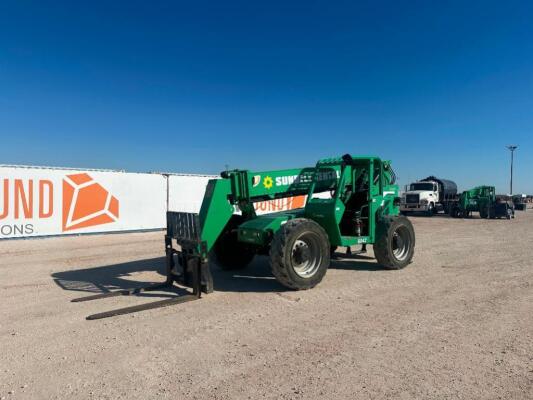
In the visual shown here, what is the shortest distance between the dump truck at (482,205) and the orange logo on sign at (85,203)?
80.2 ft

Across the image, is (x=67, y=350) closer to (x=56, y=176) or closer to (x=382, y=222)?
(x=382, y=222)

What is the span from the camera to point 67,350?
4.44 meters

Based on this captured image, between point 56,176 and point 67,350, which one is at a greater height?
point 56,176

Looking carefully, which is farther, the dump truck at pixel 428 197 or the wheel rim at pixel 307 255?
the dump truck at pixel 428 197

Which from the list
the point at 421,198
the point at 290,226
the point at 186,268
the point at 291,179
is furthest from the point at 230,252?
the point at 421,198

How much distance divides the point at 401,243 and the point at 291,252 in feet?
12.3

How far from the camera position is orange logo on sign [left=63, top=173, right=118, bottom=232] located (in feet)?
49.3

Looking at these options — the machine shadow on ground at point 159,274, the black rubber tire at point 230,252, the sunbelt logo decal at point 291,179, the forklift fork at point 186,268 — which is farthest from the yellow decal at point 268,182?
the machine shadow on ground at point 159,274

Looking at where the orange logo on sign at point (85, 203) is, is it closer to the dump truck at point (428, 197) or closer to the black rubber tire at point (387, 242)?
the black rubber tire at point (387, 242)

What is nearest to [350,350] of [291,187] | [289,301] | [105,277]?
[289,301]

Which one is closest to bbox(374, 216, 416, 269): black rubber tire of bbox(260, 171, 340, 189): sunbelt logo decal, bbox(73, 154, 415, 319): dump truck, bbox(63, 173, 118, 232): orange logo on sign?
bbox(73, 154, 415, 319): dump truck

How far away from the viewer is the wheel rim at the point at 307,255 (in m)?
7.02

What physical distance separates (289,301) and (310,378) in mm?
2528

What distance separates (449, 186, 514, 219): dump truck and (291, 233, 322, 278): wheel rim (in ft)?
83.8
